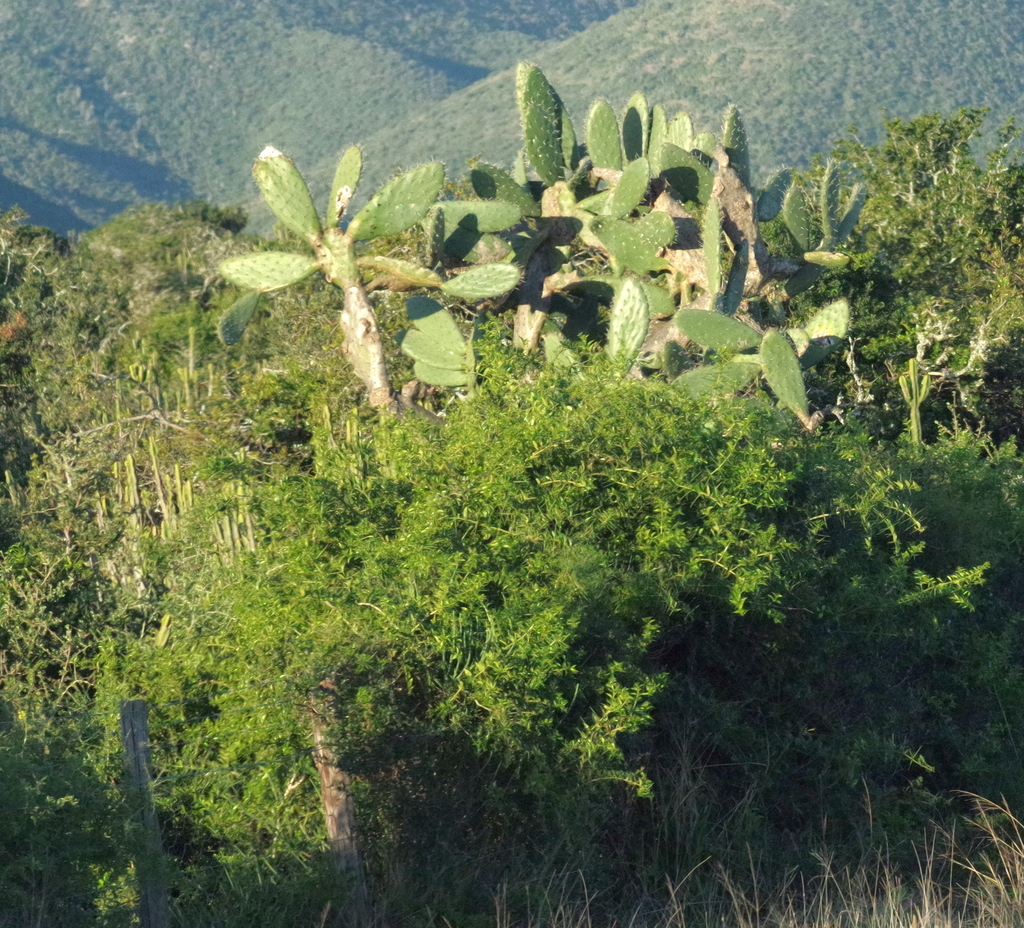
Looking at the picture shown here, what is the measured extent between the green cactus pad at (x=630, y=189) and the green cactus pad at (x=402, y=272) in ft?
3.41

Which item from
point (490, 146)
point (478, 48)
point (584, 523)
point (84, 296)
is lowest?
point (584, 523)

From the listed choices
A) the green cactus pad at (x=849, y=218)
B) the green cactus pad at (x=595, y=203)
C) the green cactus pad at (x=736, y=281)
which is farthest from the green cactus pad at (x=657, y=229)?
the green cactus pad at (x=849, y=218)

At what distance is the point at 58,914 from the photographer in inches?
137

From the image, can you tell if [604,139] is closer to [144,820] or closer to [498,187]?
[498,187]

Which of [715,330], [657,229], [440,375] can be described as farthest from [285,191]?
[715,330]

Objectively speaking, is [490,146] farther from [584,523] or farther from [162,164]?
[584,523]

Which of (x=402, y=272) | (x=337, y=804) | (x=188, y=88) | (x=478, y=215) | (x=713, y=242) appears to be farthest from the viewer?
(x=188, y=88)

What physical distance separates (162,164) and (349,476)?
250ft

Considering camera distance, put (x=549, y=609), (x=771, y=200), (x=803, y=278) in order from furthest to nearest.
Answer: (x=771, y=200), (x=803, y=278), (x=549, y=609)

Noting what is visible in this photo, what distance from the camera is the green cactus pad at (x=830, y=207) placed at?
24.9 ft

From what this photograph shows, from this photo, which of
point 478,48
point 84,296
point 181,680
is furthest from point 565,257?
point 478,48

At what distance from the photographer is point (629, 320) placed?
6.38m

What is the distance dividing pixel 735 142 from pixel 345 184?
2288mm

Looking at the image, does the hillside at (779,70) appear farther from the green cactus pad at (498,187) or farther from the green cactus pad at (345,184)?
the green cactus pad at (345,184)
